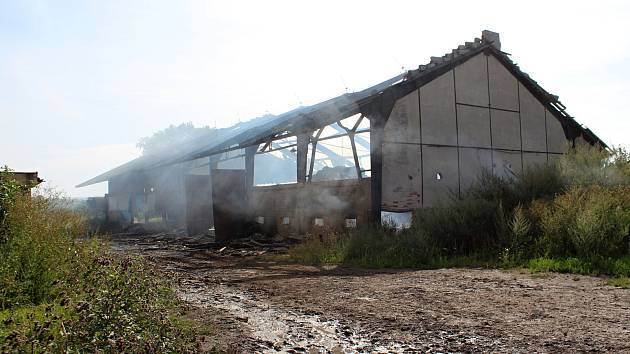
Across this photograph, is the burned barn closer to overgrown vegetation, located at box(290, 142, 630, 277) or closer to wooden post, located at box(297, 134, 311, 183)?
wooden post, located at box(297, 134, 311, 183)

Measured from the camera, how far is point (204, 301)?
6.66m

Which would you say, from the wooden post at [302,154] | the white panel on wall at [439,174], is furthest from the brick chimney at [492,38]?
the wooden post at [302,154]

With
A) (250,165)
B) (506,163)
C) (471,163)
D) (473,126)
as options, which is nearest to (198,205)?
(250,165)

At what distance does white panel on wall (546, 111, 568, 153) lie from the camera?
18734 millimetres

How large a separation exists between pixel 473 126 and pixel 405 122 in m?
3.14

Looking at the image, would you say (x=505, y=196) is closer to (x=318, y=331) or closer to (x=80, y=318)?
(x=318, y=331)

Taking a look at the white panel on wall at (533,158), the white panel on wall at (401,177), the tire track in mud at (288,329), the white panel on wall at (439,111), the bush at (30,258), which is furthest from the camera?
the white panel on wall at (533,158)

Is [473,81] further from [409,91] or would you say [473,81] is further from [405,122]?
[405,122]

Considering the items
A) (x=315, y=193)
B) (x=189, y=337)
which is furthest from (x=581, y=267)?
(x=315, y=193)

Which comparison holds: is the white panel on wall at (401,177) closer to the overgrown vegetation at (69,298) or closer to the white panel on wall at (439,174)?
the white panel on wall at (439,174)

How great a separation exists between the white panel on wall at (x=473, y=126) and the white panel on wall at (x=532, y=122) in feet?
6.57

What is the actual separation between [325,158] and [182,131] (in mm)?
43373

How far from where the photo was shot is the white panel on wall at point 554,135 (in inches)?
738

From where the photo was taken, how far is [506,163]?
17203 mm
